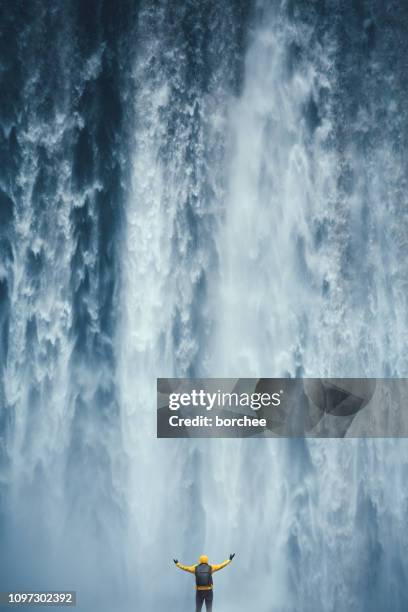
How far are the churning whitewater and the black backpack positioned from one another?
107 inches

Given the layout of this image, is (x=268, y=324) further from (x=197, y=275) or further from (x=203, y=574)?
(x=203, y=574)

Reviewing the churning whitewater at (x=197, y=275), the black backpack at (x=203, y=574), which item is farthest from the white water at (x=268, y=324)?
the black backpack at (x=203, y=574)

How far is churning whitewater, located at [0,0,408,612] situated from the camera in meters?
13.7

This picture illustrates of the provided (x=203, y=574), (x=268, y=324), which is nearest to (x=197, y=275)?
(x=268, y=324)

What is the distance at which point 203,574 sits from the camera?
10.9 metres

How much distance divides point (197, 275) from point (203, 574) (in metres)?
5.90

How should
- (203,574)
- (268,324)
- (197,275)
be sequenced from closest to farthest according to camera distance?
(203,574) → (268,324) → (197,275)

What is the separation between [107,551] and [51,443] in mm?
2346

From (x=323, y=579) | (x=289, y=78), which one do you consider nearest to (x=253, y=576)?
(x=323, y=579)

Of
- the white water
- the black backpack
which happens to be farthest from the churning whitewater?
the black backpack

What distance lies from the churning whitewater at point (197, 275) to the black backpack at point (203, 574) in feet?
8.92

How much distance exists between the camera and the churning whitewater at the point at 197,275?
45.1 feet

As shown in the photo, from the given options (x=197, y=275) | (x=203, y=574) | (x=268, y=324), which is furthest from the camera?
(x=197, y=275)

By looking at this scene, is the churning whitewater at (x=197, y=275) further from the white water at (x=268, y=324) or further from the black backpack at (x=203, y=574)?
the black backpack at (x=203, y=574)
